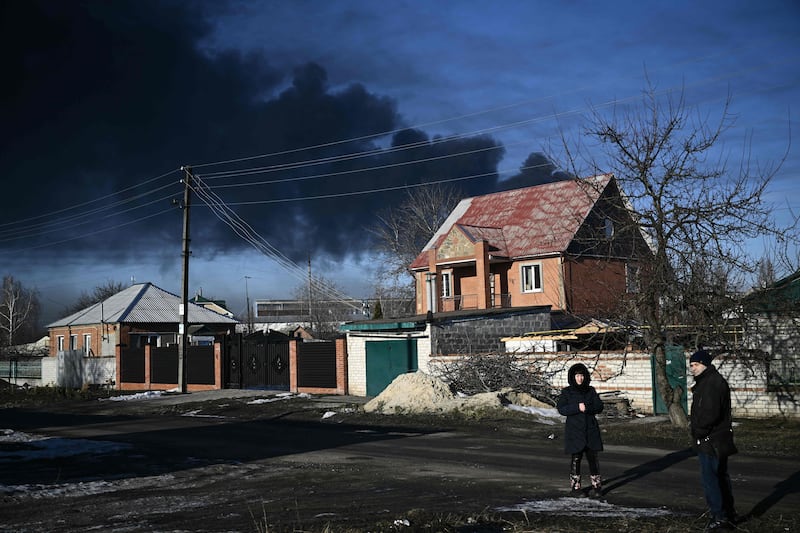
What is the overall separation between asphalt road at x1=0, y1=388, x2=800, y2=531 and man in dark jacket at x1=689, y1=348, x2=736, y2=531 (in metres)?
0.87

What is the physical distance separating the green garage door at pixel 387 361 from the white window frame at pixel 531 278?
54.7 ft

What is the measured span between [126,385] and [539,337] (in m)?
25.6

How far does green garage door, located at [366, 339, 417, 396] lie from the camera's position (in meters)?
27.7

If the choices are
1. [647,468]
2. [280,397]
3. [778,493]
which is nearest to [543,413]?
[647,468]

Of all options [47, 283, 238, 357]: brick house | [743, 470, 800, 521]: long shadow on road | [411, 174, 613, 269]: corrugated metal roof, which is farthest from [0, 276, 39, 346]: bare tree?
[743, 470, 800, 521]: long shadow on road

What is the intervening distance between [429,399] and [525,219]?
2457 cm

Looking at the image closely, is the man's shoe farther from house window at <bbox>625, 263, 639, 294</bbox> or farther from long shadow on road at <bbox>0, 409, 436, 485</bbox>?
house window at <bbox>625, 263, 639, 294</bbox>

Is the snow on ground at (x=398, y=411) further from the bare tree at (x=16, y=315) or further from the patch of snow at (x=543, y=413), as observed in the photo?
the bare tree at (x=16, y=315)

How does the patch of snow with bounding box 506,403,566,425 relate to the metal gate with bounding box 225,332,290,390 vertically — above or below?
below

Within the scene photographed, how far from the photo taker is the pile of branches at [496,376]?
2317cm

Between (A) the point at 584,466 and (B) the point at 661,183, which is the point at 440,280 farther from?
(A) the point at 584,466

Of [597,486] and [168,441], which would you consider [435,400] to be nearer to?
[168,441]

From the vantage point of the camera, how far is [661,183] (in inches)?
699

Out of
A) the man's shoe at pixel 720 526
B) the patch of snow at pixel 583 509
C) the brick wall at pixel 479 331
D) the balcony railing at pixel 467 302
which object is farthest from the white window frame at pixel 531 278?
the man's shoe at pixel 720 526
